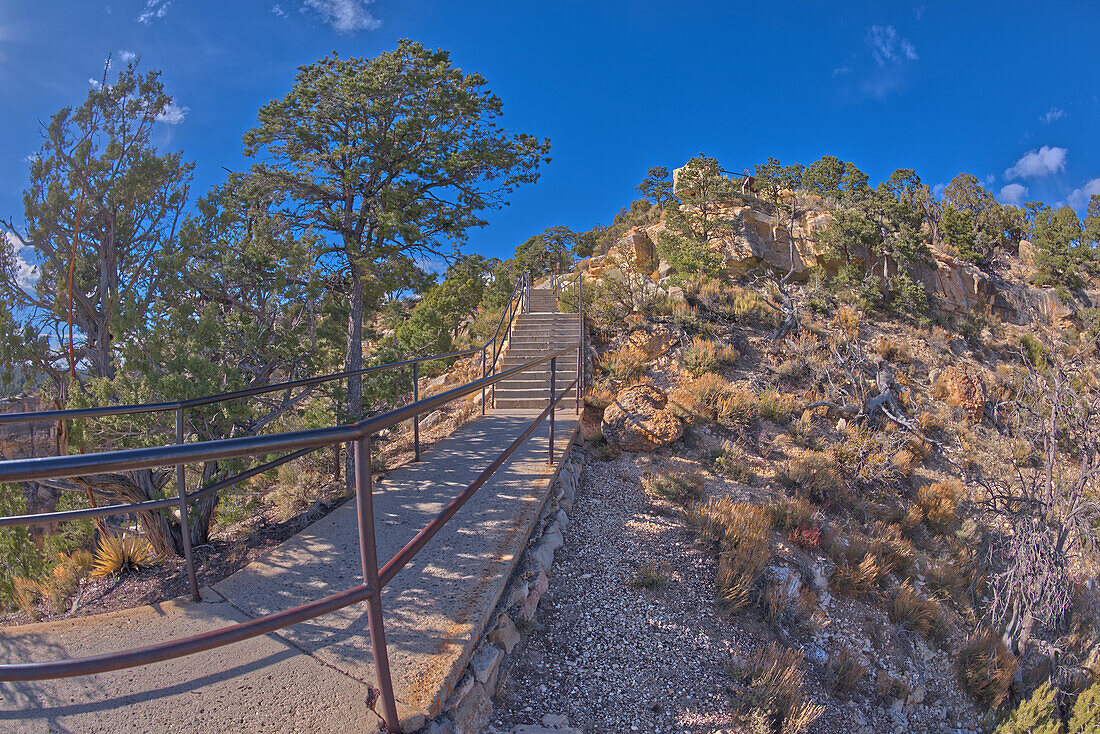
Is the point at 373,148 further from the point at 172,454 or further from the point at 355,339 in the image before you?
the point at 172,454

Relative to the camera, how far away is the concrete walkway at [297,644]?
203 cm

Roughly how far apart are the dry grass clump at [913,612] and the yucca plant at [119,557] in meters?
6.86

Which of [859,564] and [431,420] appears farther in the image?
[431,420]

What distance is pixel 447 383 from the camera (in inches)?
489

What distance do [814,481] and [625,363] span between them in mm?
4139

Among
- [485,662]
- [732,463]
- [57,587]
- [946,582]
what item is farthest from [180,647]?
[946,582]

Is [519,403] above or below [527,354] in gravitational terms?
below

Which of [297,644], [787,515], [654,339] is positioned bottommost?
[787,515]

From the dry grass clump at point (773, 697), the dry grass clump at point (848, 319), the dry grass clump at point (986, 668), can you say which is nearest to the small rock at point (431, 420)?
the dry grass clump at point (773, 697)

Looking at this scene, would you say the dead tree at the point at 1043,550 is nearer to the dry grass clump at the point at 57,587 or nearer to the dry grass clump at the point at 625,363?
the dry grass clump at the point at 625,363

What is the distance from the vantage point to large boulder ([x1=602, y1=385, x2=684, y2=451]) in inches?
287

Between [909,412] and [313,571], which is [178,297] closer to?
[313,571]

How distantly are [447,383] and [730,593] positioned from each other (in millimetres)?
9417

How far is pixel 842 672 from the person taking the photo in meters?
4.02
